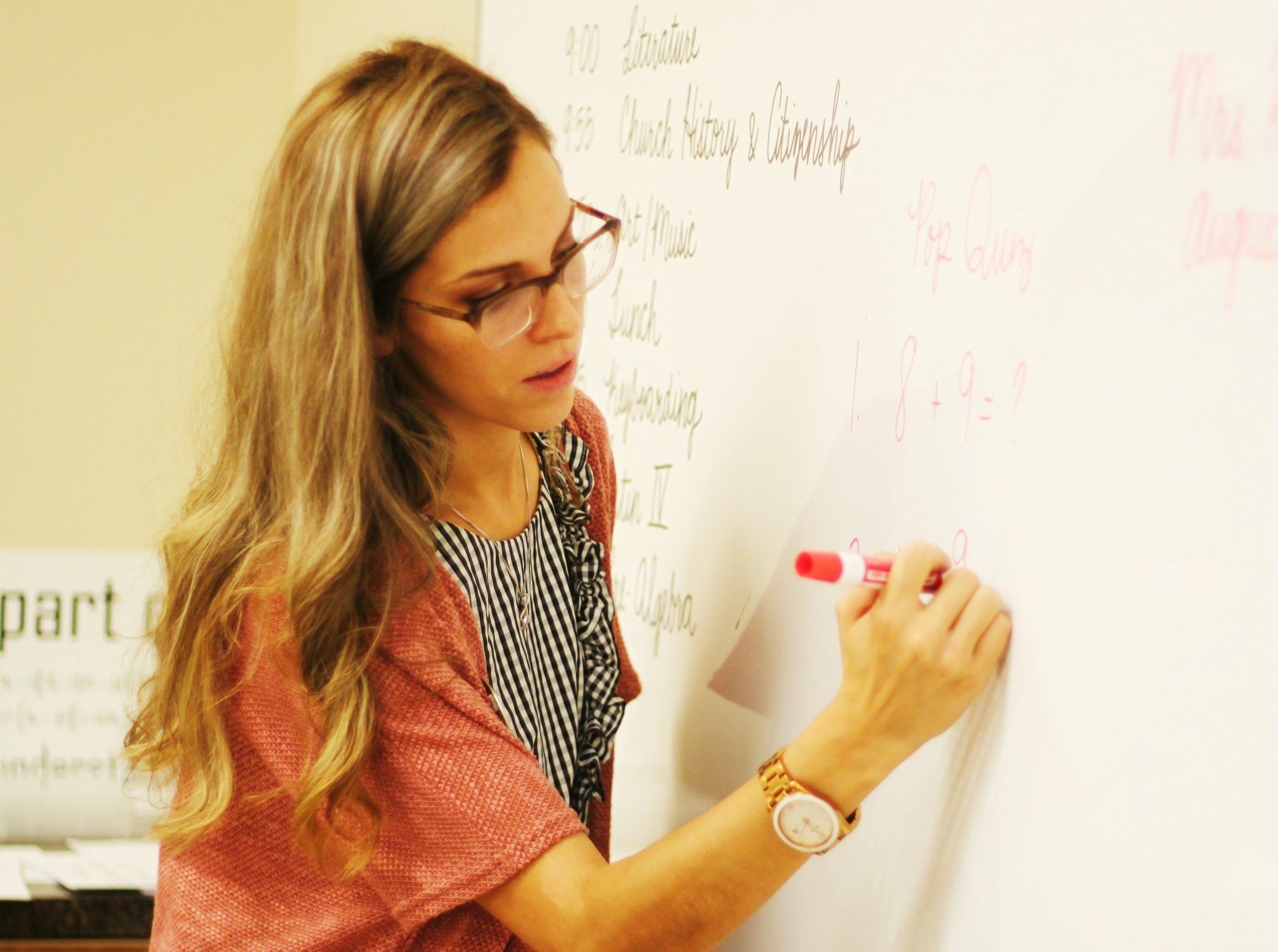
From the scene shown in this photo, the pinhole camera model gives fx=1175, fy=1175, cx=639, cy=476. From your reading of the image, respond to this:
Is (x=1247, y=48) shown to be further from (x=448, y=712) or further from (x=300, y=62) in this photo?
(x=300, y=62)

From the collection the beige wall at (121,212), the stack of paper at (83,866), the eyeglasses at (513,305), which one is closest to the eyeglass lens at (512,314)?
the eyeglasses at (513,305)

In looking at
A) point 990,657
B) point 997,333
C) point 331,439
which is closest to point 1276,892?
point 990,657

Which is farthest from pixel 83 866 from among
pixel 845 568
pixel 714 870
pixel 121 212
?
pixel 845 568

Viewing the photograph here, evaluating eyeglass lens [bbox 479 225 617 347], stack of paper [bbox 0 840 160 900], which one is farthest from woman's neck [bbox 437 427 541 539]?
stack of paper [bbox 0 840 160 900]

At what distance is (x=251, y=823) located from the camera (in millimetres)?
824

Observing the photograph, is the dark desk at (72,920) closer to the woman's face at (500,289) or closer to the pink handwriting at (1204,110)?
the woman's face at (500,289)

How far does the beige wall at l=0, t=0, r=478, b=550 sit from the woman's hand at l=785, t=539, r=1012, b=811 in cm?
131

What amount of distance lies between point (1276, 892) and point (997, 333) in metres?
0.29

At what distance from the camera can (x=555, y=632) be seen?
0.89 m

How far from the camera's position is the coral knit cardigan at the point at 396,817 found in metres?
0.70

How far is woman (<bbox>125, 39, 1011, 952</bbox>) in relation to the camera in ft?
2.12

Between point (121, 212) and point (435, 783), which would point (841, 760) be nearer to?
point (435, 783)

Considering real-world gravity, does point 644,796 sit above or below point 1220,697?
below

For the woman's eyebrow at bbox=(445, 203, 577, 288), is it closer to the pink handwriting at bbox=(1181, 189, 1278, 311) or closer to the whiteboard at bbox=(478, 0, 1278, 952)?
the whiteboard at bbox=(478, 0, 1278, 952)
